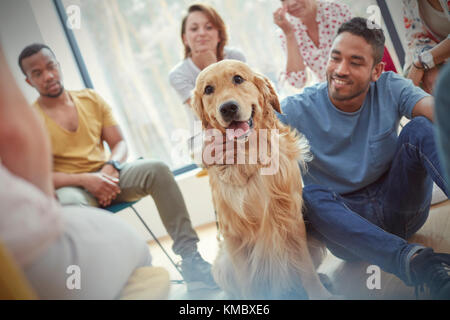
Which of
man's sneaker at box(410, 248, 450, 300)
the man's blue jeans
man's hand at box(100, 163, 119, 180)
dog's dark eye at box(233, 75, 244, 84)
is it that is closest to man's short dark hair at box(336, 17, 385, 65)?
the man's blue jeans

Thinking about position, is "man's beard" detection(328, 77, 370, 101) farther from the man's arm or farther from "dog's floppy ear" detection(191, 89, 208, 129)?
"dog's floppy ear" detection(191, 89, 208, 129)

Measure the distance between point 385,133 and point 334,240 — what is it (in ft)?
1.39

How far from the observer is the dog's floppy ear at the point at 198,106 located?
1.29 meters

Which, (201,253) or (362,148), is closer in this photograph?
(201,253)

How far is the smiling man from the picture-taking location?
46.6 inches

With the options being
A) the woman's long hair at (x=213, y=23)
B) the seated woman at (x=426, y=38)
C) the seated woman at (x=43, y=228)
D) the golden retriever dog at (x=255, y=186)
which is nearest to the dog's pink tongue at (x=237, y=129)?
the golden retriever dog at (x=255, y=186)

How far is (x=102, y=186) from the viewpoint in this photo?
102 cm

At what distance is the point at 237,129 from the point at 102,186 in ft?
1.58

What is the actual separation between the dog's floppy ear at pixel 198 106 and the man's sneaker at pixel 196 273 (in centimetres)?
47

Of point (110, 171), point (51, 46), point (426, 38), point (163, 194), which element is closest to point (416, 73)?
point (426, 38)

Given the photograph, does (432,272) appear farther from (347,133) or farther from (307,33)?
(307,33)

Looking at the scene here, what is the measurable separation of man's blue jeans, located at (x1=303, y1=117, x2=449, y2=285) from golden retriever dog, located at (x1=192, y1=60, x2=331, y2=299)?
0.27 ft

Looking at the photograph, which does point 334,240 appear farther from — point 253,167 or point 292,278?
point 253,167
